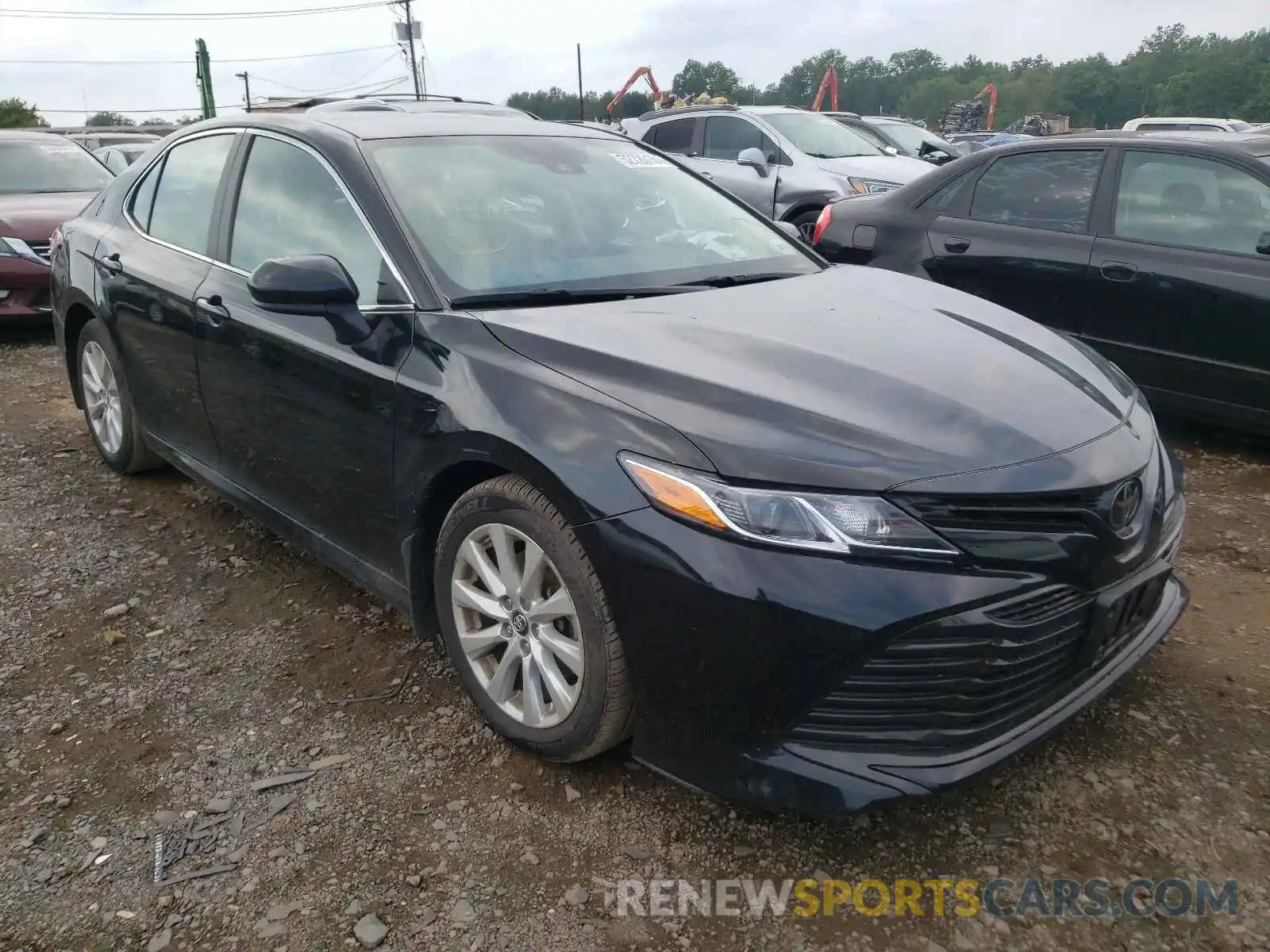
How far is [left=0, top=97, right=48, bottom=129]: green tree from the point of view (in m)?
43.0

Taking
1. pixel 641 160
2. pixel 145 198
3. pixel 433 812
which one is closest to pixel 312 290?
pixel 433 812

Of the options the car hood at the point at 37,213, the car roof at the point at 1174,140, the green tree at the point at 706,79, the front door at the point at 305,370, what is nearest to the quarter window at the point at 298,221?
the front door at the point at 305,370

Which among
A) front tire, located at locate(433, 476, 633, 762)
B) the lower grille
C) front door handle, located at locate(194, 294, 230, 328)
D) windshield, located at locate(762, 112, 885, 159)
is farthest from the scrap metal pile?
the lower grille

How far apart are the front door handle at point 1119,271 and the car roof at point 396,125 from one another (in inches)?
101

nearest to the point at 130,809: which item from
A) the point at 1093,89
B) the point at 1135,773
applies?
the point at 1135,773

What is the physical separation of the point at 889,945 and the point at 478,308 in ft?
5.74

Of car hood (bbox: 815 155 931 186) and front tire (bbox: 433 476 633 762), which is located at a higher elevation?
car hood (bbox: 815 155 931 186)

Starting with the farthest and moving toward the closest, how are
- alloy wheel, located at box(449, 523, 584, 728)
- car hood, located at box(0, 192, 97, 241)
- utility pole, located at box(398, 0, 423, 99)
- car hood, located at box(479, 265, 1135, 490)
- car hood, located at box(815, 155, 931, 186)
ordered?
utility pole, located at box(398, 0, 423, 99) < car hood, located at box(815, 155, 931, 186) < car hood, located at box(0, 192, 97, 241) < alloy wheel, located at box(449, 523, 584, 728) < car hood, located at box(479, 265, 1135, 490)

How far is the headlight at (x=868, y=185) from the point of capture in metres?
8.68

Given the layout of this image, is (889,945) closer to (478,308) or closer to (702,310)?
(702,310)

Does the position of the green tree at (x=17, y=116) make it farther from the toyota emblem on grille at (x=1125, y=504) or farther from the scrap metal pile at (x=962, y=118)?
the toyota emblem on grille at (x=1125, y=504)

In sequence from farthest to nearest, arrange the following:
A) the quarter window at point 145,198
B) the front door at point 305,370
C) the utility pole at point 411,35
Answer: the utility pole at point 411,35
the quarter window at point 145,198
the front door at point 305,370

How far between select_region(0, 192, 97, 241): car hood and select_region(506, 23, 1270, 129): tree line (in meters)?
33.5

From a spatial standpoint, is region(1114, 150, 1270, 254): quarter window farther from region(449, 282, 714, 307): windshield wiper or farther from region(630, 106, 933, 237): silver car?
region(630, 106, 933, 237): silver car
